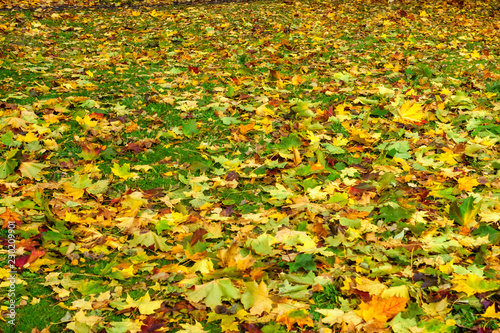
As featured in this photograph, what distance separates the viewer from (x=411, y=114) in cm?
459

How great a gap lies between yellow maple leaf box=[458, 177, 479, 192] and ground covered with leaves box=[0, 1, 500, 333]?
15mm

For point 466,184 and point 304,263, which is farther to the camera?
point 466,184

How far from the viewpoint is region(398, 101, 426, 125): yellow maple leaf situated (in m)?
4.54

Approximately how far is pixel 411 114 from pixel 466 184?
1.39 m

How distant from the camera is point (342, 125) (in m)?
4.54

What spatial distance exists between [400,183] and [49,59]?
17.3 ft

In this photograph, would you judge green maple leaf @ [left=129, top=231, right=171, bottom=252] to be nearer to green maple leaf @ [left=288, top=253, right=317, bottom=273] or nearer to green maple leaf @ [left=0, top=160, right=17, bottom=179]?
green maple leaf @ [left=288, top=253, right=317, bottom=273]

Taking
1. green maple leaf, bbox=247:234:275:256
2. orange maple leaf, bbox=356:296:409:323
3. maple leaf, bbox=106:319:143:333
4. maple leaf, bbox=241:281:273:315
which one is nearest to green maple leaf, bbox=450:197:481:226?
orange maple leaf, bbox=356:296:409:323

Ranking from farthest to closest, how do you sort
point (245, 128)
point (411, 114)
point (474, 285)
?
point (411, 114)
point (245, 128)
point (474, 285)


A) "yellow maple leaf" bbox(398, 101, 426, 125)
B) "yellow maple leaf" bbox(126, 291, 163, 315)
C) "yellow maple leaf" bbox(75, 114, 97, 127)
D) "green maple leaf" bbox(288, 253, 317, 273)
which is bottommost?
"yellow maple leaf" bbox(126, 291, 163, 315)

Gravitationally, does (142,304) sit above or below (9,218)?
below

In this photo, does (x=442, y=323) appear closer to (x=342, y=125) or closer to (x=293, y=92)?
(x=342, y=125)

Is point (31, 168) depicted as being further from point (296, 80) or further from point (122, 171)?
point (296, 80)

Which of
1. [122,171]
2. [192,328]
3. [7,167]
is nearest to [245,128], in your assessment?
[122,171]
